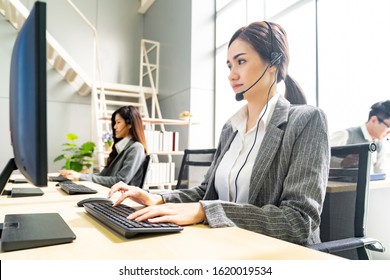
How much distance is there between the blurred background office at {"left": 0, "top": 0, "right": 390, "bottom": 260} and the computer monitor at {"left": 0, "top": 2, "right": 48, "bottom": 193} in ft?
7.75

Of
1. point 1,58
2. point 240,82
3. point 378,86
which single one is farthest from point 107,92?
point 240,82

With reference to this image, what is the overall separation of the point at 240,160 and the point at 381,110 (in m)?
1.67

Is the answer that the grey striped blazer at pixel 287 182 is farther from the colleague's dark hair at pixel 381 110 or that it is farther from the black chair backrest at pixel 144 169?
the colleague's dark hair at pixel 381 110

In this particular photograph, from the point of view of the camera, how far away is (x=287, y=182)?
767 millimetres

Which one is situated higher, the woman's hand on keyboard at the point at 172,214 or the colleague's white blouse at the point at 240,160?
the colleague's white blouse at the point at 240,160

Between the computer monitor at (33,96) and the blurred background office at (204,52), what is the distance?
2.36 m

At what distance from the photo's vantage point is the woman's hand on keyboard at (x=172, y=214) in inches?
24.5

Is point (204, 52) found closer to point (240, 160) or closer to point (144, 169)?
point (144, 169)

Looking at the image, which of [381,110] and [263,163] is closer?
[263,163]

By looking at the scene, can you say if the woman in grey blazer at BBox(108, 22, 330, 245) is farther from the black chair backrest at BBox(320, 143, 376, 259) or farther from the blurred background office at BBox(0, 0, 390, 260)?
the blurred background office at BBox(0, 0, 390, 260)

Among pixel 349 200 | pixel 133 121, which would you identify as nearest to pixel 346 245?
pixel 349 200

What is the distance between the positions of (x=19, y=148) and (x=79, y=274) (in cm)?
34

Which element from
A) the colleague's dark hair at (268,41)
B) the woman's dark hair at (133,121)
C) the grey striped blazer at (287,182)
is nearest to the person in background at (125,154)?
the woman's dark hair at (133,121)

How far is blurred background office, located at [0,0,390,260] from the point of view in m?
2.43
